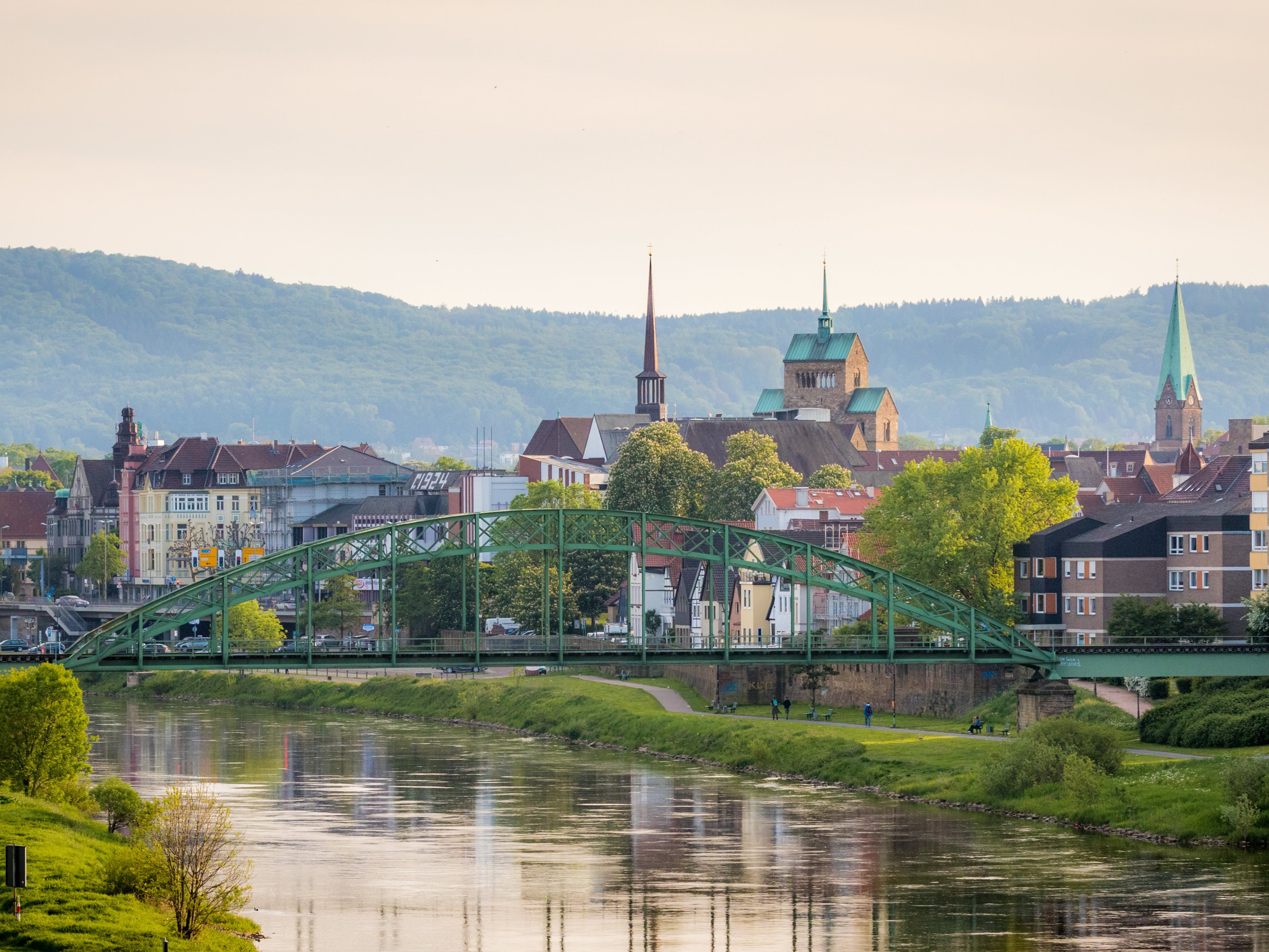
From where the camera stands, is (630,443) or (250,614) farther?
(630,443)

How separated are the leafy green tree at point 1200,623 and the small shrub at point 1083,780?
2621 centimetres

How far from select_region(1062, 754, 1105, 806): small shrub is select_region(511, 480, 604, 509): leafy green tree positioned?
283 ft

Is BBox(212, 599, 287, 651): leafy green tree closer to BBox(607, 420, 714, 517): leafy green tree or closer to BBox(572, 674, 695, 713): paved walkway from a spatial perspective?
BBox(572, 674, 695, 713): paved walkway

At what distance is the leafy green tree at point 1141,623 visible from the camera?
10950 centimetres

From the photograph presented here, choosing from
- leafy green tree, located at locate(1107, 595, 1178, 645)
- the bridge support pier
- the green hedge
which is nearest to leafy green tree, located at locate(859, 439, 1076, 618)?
leafy green tree, located at locate(1107, 595, 1178, 645)

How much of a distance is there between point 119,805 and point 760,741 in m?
37.5

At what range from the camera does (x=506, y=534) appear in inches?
4146

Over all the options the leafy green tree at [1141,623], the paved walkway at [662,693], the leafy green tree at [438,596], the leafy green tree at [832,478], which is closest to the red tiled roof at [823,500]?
the leafy green tree at [438,596]

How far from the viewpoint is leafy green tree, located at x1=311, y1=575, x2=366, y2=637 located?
165m

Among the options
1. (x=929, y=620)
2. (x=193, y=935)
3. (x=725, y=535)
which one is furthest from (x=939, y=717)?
(x=193, y=935)

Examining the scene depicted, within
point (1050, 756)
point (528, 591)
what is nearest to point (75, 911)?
point (1050, 756)

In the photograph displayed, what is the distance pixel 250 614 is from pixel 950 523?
58.1 meters

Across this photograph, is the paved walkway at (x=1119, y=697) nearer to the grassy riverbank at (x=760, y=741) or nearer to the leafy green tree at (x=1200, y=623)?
the grassy riverbank at (x=760, y=741)

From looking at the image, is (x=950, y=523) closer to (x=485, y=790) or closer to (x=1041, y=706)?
(x=1041, y=706)
